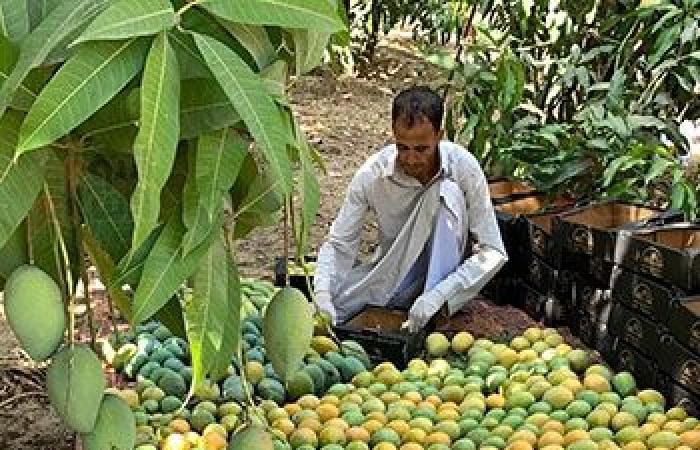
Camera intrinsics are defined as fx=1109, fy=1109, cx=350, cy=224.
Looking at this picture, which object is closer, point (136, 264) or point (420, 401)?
point (136, 264)

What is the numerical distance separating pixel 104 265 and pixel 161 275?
0.20m

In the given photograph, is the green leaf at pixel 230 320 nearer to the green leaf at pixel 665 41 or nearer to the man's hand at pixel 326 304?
the man's hand at pixel 326 304

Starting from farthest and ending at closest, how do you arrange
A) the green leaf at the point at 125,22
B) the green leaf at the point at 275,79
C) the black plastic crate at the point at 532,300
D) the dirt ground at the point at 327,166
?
the black plastic crate at the point at 532,300, the dirt ground at the point at 327,166, the green leaf at the point at 275,79, the green leaf at the point at 125,22

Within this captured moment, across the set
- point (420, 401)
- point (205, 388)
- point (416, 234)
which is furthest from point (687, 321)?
point (205, 388)

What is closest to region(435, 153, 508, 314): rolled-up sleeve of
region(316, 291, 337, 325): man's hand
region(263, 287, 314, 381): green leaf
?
region(316, 291, 337, 325): man's hand

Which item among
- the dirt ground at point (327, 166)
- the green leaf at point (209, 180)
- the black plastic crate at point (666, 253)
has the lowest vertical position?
the dirt ground at point (327, 166)

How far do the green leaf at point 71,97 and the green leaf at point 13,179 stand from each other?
0.19 feet

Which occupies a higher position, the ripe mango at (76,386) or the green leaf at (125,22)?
the green leaf at (125,22)

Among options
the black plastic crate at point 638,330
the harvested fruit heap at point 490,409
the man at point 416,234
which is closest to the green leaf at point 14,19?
the harvested fruit heap at point 490,409

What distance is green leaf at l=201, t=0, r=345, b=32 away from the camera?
2.80 feet

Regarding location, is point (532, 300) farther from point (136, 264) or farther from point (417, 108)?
point (136, 264)

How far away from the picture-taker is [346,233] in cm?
351

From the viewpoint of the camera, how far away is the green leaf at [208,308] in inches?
37.9

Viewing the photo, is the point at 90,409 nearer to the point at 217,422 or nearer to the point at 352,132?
the point at 217,422
